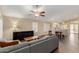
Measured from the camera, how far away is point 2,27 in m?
3.51

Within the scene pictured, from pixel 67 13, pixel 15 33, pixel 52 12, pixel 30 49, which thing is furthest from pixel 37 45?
pixel 67 13

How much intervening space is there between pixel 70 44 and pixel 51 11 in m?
1.64

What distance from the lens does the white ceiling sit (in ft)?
11.0

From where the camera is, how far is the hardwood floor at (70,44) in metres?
3.90

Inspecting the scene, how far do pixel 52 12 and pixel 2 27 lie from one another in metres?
1.61

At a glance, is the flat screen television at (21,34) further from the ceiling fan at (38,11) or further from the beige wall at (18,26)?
the ceiling fan at (38,11)

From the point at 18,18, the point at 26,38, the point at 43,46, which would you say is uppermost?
the point at 18,18

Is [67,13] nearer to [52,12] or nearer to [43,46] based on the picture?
[52,12]

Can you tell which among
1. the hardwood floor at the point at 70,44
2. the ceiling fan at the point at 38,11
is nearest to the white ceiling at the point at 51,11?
the ceiling fan at the point at 38,11

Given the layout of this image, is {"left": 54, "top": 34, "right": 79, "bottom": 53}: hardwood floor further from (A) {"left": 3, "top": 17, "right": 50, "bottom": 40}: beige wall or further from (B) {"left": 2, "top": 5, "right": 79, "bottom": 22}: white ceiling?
(A) {"left": 3, "top": 17, "right": 50, "bottom": 40}: beige wall

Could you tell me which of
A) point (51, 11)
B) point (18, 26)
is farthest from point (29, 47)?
point (51, 11)

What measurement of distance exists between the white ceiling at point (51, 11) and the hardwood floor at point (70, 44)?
0.75m

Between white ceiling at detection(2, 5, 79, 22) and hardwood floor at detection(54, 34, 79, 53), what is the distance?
748 mm

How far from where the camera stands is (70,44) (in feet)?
14.6
